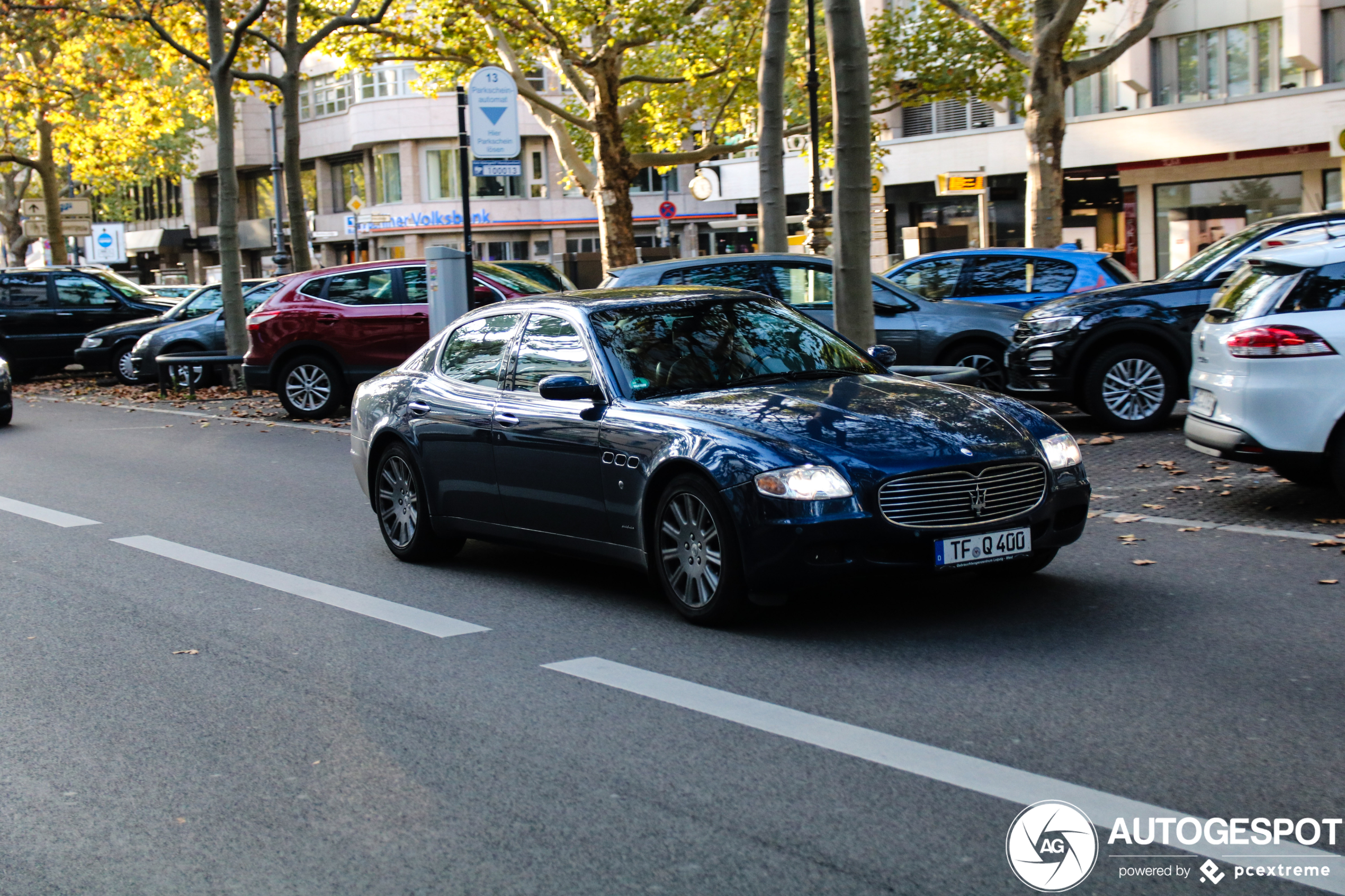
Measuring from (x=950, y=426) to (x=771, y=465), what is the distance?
87 cm

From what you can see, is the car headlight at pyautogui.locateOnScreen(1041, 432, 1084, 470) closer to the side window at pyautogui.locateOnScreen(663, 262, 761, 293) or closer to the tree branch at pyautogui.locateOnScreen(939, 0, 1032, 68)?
the side window at pyautogui.locateOnScreen(663, 262, 761, 293)

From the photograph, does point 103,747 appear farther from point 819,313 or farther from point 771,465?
point 819,313

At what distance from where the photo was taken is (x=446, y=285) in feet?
57.6

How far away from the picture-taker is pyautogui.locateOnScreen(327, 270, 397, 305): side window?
18.5m

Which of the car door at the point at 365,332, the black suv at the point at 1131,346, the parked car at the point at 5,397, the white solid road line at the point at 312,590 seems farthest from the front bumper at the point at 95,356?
the black suv at the point at 1131,346

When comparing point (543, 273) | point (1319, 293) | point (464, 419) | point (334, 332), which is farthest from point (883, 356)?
point (543, 273)

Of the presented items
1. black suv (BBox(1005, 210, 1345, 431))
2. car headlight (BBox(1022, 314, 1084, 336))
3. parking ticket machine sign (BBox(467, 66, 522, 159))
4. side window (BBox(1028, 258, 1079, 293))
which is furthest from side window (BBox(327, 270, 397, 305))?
black suv (BBox(1005, 210, 1345, 431))

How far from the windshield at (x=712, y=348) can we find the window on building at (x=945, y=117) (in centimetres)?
3677

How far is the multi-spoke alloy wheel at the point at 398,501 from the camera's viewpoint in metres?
8.74

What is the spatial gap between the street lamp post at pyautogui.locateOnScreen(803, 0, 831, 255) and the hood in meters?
16.1

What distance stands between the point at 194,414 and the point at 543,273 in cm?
511

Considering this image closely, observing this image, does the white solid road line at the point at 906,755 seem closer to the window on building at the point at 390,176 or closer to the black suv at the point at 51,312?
the black suv at the point at 51,312

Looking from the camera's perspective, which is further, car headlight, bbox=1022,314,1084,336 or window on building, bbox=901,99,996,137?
window on building, bbox=901,99,996,137

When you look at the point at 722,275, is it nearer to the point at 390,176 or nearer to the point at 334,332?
the point at 334,332
